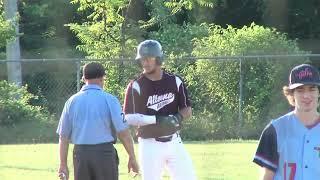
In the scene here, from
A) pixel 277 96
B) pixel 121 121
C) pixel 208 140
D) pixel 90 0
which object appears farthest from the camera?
pixel 90 0

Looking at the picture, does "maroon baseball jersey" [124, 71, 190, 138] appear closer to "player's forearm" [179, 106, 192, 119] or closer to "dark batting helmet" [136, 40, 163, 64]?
"player's forearm" [179, 106, 192, 119]

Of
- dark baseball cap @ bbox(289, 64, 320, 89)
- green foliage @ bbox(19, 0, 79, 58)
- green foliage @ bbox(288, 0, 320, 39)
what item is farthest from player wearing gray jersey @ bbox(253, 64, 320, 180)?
green foliage @ bbox(19, 0, 79, 58)

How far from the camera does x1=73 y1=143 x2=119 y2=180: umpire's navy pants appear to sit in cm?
698

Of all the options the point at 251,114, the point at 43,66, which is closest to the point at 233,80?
the point at 251,114

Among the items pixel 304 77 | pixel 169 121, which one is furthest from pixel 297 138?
pixel 169 121

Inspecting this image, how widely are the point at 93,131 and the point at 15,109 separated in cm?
1297

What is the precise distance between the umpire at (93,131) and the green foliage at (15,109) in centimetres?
1253

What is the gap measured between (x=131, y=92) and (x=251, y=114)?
12.3 m

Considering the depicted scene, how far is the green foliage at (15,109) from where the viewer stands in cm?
1938

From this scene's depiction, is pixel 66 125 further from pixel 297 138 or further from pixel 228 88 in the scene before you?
pixel 228 88

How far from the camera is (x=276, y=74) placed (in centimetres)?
1945

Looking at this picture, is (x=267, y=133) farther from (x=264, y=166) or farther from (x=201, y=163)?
(x=201, y=163)

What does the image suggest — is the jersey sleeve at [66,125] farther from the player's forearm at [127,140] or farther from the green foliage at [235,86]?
the green foliage at [235,86]

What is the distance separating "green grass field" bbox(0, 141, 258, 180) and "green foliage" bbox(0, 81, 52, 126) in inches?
101
